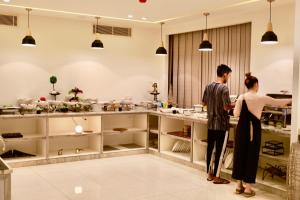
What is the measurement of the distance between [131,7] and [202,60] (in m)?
2.18

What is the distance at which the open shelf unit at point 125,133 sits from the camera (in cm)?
744

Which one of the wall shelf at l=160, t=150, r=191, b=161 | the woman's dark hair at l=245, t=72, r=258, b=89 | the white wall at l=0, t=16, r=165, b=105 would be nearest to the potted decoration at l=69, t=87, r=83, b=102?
the white wall at l=0, t=16, r=165, b=105

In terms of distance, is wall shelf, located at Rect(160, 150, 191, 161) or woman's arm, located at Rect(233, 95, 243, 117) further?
wall shelf, located at Rect(160, 150, 191, 161)

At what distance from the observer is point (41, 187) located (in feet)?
16.7

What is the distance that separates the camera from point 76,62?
729 centimetres

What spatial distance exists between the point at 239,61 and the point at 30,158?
13.3 ft

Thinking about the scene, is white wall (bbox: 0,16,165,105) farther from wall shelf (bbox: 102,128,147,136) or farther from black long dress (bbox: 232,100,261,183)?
black long dress (bbox: 232,100,261,183)

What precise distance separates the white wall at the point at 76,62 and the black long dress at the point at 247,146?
3605 millimetres

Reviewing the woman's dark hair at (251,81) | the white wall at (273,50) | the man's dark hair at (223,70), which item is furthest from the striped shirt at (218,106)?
the white wall at (273,50)

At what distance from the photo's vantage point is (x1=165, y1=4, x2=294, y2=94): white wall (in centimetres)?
556

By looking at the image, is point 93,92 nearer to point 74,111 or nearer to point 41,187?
point 74,111

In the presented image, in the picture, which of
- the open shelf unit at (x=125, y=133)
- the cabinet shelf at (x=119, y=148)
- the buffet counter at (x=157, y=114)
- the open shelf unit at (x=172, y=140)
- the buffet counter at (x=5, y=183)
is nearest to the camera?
the buffet counter at (x=5, y=183)

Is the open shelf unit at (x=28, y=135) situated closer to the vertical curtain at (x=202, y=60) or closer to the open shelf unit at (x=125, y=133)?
the open shelf unit at (x=125, y=133)

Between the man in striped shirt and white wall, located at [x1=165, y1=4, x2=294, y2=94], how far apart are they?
923mm
